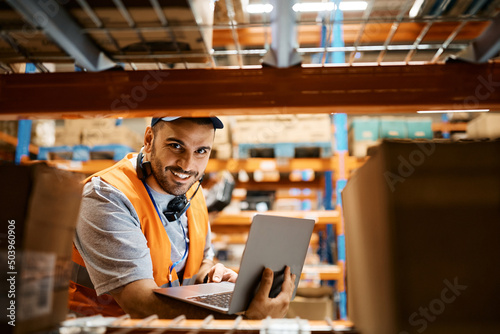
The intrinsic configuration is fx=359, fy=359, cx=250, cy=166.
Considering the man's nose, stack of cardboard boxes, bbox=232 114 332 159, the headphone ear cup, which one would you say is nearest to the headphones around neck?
the headphone ear cup

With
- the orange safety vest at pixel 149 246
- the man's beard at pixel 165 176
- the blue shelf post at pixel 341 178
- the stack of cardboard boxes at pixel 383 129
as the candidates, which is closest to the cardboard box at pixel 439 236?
the orange safety vest at pixel 149 246

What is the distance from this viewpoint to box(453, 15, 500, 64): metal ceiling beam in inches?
28.8

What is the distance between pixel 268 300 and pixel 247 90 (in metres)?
0.67

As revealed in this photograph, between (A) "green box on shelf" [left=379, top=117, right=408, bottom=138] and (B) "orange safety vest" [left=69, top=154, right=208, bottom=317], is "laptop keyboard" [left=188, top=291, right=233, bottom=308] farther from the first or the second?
(A) "green box on shelf" [left=379, top=117, right=408, bottom=138]

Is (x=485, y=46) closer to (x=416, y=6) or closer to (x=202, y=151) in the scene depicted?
(x=416, y=6)

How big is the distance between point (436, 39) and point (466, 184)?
1.27 ft

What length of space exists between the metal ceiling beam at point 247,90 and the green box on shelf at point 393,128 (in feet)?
9.83

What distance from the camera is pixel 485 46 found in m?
0.75

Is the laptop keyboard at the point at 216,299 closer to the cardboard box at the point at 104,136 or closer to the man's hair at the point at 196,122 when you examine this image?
the man's hair at the point at 196,122

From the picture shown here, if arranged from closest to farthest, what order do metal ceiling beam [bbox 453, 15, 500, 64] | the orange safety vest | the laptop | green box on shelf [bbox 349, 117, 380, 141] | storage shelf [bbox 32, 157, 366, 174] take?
metal ceiling beam [bbox 453, 15, 500, 64] < the laptop < the orange safety vest < storage shelf [bbox 32, 157, 366, 174] < green box on shelf [bbox 349, 117, 380, 141]

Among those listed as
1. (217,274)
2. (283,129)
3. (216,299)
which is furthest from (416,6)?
(283,129)

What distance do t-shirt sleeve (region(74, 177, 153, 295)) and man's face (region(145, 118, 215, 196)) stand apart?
28 cm

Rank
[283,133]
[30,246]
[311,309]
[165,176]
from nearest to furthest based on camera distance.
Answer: [30,246] → [165,176] → [311,309] → [283,133]

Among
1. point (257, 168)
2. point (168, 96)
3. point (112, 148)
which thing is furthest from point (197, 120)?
point (112, 148)
